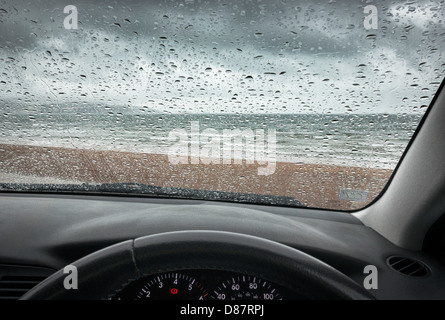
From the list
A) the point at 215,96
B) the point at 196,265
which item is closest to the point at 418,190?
the point at 196,265

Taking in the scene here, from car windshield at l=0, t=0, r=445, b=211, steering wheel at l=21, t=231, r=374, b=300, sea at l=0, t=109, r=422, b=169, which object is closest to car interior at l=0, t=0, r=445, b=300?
steering wheel at l=21, t=231, r=374, b=300

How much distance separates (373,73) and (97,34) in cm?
246

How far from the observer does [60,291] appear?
124cm

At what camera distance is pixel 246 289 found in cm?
157

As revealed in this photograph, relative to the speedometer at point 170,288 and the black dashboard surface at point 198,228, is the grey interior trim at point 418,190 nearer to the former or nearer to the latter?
the black dashboard surface at point 198,228

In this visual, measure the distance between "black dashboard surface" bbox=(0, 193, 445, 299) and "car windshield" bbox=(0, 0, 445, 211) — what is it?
42 centimetres

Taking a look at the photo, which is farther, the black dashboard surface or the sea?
the sea

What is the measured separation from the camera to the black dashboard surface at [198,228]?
7.16 ft

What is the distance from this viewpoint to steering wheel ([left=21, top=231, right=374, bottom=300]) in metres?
1.25

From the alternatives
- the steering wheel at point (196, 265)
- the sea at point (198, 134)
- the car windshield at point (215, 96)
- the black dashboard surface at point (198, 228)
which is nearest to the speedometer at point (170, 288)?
the steering wheel at point (196, 265)

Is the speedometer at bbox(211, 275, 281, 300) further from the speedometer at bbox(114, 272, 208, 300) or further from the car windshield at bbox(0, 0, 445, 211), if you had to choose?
the car windshield at bbox(0, 0, 445, 211)

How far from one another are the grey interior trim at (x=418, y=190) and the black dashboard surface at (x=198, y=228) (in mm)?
122
